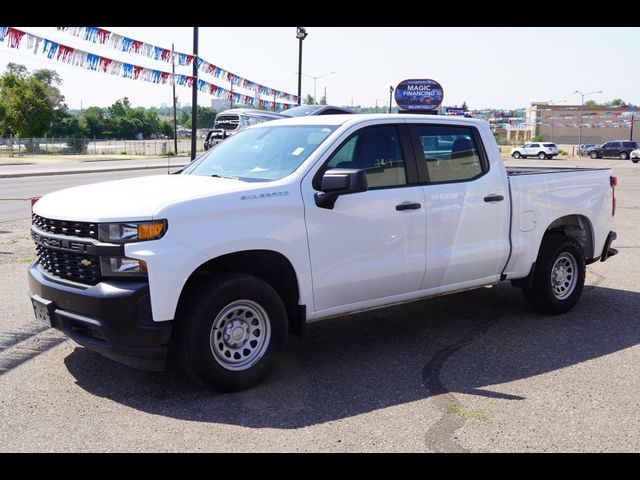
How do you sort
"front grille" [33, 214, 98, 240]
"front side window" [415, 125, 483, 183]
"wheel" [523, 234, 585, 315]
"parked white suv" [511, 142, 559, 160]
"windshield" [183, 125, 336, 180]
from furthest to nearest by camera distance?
1. "parked white suv" [511, 142, 559, 160]
2. "wheel" [523, 234, 585, 315]
3. "front side window" [415, 125, 483, 183]
4. "windshield" [183, 125, 336, 180]
5. "front grille" [33, 214, 98, 240]

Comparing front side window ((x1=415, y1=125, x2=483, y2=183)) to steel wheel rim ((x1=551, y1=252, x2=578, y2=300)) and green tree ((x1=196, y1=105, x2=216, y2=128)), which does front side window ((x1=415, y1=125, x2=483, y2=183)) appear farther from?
green tree ((x1=196, y1=105, x2=216, y2=128))

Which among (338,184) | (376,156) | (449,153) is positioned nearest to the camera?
(338,184)

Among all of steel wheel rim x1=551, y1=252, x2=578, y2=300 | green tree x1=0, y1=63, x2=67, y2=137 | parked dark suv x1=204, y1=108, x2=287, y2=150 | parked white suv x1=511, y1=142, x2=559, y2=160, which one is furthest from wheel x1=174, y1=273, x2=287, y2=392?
green tree x1=0, y1=63, x2=67, y2=137

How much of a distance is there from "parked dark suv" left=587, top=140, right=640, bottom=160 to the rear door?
57372 mm

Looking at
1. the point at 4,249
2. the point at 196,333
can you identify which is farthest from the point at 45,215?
the point at 4,249

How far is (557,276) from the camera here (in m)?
6.91

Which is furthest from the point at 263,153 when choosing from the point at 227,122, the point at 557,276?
the point at 227,122

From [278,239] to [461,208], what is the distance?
1872mm

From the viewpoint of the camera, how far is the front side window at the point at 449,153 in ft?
19.2

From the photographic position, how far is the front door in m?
5.09

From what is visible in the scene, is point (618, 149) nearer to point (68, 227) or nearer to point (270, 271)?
point (270, 271)

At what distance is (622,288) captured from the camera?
8117 mm

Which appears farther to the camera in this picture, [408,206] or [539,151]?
[539,151]
